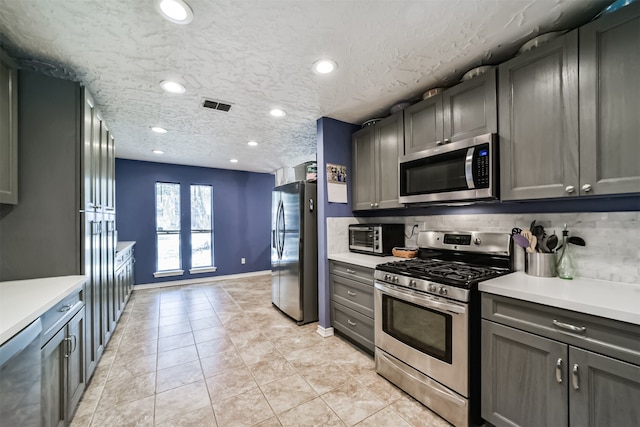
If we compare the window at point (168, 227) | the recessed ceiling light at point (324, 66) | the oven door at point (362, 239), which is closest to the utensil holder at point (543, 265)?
the oven door at point (362, 239)

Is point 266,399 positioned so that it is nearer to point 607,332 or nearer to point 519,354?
point 519,354

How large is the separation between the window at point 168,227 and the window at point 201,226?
270 mm

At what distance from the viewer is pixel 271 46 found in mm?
1652

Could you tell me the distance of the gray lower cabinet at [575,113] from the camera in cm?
125

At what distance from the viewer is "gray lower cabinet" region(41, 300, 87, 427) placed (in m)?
1.29

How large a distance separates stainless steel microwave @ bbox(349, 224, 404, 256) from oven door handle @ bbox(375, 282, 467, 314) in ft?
1.99

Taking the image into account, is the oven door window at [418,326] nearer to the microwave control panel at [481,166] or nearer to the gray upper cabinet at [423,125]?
the microwave control panel at [481,166]

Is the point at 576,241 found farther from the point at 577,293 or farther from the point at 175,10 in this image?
the point at 175,10

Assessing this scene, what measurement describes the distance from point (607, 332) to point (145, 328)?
12.9 ft

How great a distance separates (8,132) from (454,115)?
297 centimetres

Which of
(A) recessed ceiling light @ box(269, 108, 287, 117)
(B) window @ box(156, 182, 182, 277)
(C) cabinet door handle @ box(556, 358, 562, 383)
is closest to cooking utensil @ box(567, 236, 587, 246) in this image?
(C) cabinet door handle @ box(556, 358, 562, 383)

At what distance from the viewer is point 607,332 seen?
1.08 m

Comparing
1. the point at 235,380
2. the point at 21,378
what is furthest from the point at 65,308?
the point at 235,380

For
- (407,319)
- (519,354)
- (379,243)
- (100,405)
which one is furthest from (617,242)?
(100,405)
